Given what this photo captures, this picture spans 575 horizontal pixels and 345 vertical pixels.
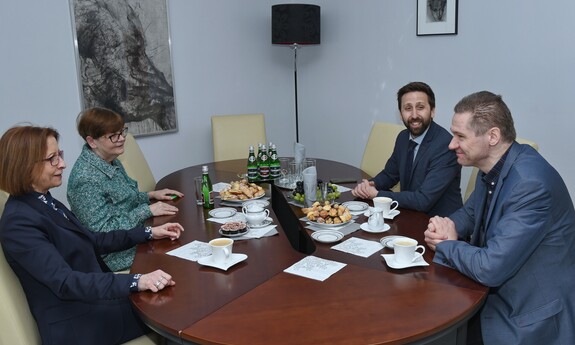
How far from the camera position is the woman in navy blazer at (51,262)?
58.7 inches

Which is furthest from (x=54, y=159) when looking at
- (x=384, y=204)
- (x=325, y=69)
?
(x=325, y=69)

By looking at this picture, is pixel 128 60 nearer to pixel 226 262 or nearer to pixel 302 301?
pixel 226 262

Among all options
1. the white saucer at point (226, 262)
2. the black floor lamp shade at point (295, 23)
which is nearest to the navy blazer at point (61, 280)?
the white saucer at point (226, 262)

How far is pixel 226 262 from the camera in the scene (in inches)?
66.2

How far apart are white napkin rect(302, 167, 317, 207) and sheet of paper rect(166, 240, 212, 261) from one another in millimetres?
577

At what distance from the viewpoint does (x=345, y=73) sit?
15.4ft

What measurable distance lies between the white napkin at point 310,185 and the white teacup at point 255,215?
0.27 metres

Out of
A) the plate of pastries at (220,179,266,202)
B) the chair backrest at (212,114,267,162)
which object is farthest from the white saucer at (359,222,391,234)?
the chair backrest at (212,114,267,162)

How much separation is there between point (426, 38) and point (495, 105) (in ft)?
8.06

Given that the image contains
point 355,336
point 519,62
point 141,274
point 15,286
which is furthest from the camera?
point 519,62

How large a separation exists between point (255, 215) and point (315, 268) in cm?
49

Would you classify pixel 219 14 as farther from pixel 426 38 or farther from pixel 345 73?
pixel 426 38

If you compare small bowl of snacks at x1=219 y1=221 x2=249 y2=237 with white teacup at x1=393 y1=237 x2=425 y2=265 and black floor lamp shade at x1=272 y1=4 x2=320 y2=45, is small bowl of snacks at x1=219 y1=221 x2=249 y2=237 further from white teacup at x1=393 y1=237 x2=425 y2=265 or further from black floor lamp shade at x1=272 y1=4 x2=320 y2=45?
black floor lamp shade at x1=272 y1=4 x2=320 y2=45

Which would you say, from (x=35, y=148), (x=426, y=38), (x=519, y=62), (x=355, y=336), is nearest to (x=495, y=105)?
(x=355, y=336)
